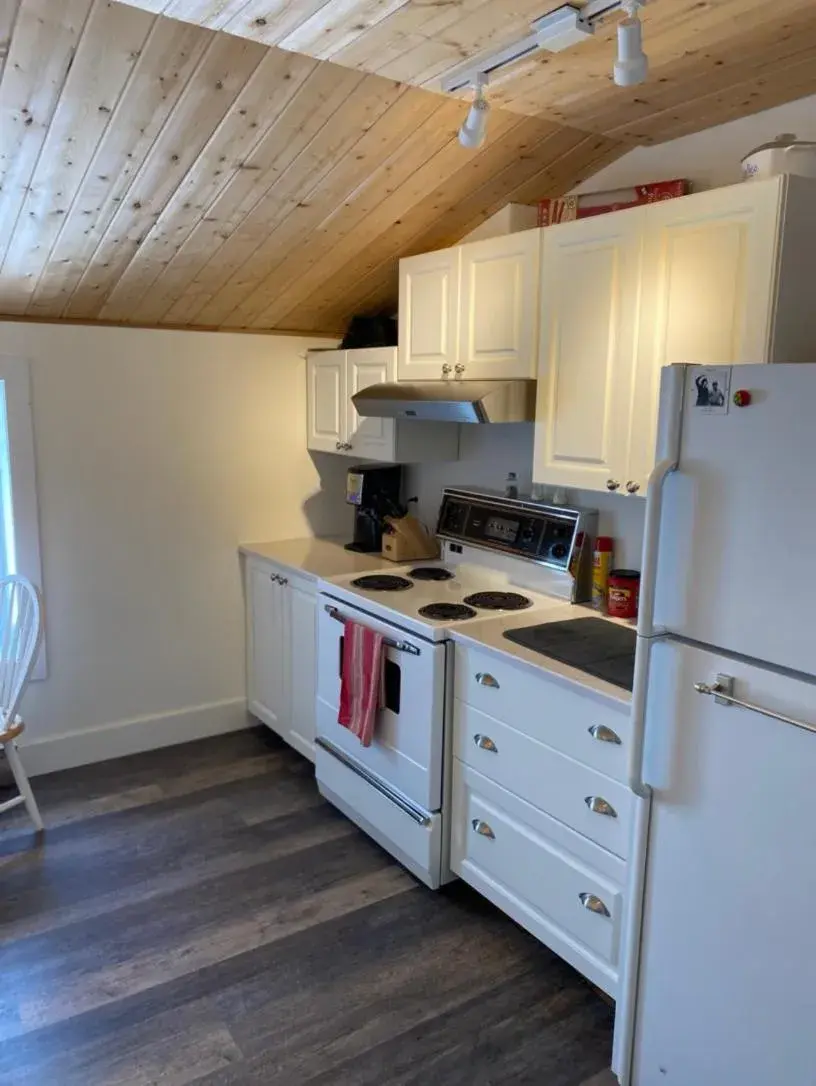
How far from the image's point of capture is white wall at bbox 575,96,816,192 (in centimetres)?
228

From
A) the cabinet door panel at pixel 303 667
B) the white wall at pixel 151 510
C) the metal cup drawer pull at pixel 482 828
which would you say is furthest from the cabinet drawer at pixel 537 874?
the white wall at pixel 151 510

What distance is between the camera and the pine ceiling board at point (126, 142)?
6.87 ft

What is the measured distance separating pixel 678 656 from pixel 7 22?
6.92ft

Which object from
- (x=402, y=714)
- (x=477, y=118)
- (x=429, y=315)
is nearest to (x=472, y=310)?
(x=429, y=315)

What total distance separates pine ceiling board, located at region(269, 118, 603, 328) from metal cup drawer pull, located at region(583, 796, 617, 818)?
207 cm

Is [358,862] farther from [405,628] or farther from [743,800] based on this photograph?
[743,800]

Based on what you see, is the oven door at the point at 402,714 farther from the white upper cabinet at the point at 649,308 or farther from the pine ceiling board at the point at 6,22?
the pine ceiling board at the point at 6,22

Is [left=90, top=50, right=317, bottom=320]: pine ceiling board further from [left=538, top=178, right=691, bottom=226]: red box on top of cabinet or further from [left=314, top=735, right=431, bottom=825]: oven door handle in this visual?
[left=314, top=735, right=431, bottom=825]: oven door handle

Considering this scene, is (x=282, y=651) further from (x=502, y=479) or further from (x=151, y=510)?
(x=502, y=479)

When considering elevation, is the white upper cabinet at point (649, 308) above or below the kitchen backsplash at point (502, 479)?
above

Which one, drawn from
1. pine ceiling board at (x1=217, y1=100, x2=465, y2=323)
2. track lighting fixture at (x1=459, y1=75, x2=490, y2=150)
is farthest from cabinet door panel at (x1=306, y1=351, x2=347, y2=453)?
track lighting fixture at (x1=459, y1=75, x2=490, y2=150)

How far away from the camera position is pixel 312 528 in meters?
4.16

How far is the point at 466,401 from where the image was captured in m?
2.66

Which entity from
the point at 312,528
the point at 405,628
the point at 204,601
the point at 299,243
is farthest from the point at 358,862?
the point at 299,243
